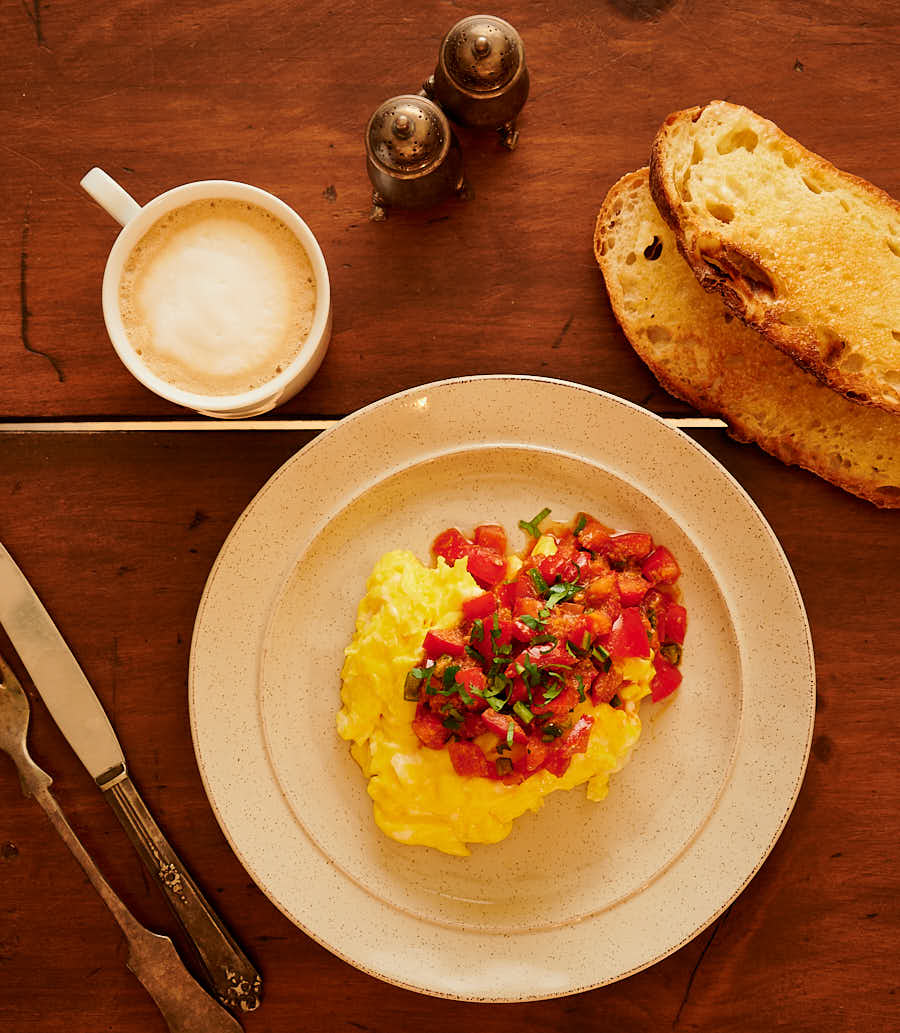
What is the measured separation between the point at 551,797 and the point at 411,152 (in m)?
1.51

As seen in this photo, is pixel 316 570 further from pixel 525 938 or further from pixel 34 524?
pixel 525 938

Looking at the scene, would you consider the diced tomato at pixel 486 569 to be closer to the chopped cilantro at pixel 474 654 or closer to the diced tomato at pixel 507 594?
the diced tomato at pixel 507 594

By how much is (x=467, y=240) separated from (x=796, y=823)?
1.68 metres

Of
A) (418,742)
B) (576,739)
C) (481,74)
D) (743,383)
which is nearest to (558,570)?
(576,739)

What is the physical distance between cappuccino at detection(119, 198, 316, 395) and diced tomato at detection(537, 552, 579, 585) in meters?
0.75

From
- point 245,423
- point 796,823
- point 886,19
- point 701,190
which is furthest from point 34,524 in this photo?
point 886,19

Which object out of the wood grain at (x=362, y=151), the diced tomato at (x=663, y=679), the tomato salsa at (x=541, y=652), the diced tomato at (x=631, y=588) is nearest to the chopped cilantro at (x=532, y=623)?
the tomato salsa at (x=541, y=652)

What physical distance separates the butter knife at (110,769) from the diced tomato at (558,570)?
1.13m

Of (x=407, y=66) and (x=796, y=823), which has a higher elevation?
(x=407, y=66)

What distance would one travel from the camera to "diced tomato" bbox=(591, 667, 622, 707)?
6.26ft

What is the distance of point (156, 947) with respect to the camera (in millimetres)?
2062

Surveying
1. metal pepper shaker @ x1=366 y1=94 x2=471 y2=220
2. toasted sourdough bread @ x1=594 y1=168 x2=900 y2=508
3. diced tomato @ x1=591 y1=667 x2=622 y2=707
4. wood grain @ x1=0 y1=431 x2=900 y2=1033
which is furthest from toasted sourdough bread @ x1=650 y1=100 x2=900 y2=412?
diced tomato @ x1=591 y1=667 x2=622 y2=707

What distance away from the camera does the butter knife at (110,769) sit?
2061 mm

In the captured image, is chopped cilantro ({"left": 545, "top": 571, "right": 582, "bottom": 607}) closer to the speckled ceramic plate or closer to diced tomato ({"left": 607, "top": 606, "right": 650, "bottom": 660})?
diced tomato ({"left": 607, "top": 606, "right": 650, "bottom": 660})
